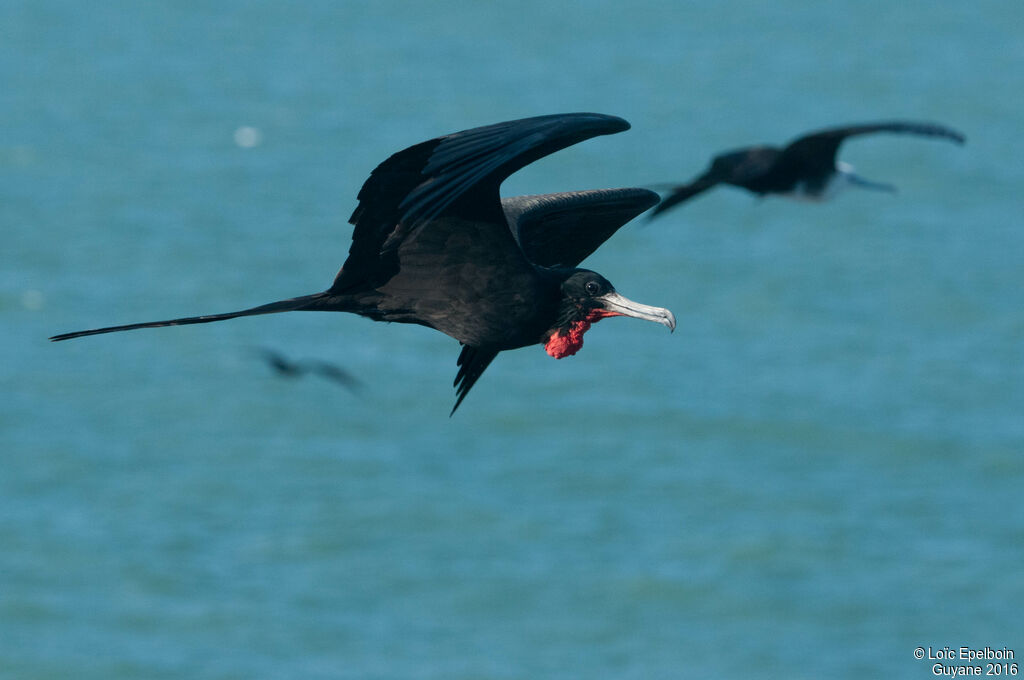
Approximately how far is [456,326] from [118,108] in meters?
59.4

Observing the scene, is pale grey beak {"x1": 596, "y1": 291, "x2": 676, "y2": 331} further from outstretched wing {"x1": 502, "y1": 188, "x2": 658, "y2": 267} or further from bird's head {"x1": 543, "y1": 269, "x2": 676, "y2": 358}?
outstretched wing {"x1": 502, "y1": 188, "x2": 658, "y2": 267}

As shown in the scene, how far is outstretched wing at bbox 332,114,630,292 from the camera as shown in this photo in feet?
25.0

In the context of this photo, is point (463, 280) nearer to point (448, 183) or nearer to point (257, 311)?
point (448, 183)

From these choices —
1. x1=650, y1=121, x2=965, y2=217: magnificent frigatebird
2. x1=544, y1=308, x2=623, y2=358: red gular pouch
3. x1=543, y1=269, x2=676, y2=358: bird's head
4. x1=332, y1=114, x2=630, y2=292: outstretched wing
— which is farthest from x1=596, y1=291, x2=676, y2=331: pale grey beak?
x1=650, y1=121, x2=965, y2=217: magnificent frigatebird

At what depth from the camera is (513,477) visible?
35781 millimetres

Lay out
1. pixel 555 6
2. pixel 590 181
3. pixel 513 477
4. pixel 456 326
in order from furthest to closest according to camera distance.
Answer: pixel 555 6 < pixel 590 181 < pixel 513 477 < pixel 456 326

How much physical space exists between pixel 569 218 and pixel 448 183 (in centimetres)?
237

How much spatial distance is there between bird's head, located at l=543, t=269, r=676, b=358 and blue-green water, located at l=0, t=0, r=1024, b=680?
23112 millimetres

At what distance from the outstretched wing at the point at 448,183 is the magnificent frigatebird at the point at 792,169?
9.29 meters

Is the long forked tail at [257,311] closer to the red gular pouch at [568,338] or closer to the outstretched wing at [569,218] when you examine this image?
the red gular pouch at [568,338]

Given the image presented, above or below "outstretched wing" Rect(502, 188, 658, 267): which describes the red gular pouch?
below

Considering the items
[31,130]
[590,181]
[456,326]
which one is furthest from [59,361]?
[456,326]

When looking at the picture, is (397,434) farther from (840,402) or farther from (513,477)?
(840,402)

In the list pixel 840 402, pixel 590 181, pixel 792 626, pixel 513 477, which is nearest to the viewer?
pixel 792 626
